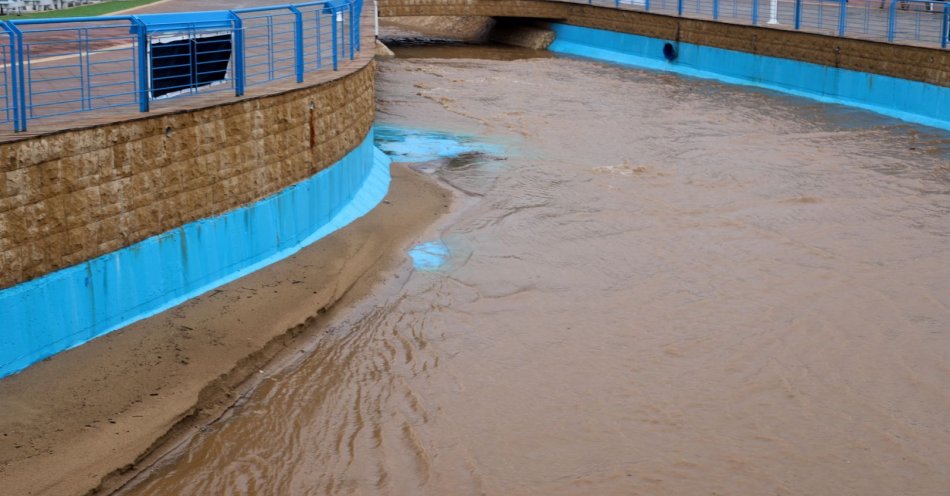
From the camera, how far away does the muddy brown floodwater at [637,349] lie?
8.25m

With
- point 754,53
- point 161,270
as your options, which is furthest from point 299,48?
point 754,53

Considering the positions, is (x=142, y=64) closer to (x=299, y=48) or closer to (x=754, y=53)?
(x=299, y=48)

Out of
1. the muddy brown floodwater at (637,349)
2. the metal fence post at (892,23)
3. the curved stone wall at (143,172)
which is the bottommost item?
the muddy brown floodwater at (637,349)

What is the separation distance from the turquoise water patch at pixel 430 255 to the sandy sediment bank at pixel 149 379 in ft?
2.76

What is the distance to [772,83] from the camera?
1087 inches

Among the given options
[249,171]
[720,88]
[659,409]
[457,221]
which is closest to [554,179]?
[457,221]

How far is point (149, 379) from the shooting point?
8.70 meters

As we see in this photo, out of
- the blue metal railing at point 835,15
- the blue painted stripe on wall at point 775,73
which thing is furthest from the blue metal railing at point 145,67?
the blue metal railing at point 835,15

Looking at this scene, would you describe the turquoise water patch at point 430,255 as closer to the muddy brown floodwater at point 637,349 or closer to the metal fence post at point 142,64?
A: the muddy brown floodwater at point 637,349

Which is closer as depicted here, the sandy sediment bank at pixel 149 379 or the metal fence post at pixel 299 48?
the sandy sediment bank at pixel 149 379

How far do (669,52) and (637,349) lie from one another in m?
22.4

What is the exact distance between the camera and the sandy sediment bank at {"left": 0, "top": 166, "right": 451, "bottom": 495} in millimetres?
7539

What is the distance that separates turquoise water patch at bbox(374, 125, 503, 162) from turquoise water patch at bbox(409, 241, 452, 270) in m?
4.70

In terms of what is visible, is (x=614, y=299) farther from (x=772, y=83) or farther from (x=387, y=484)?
(x=772, y=83)
